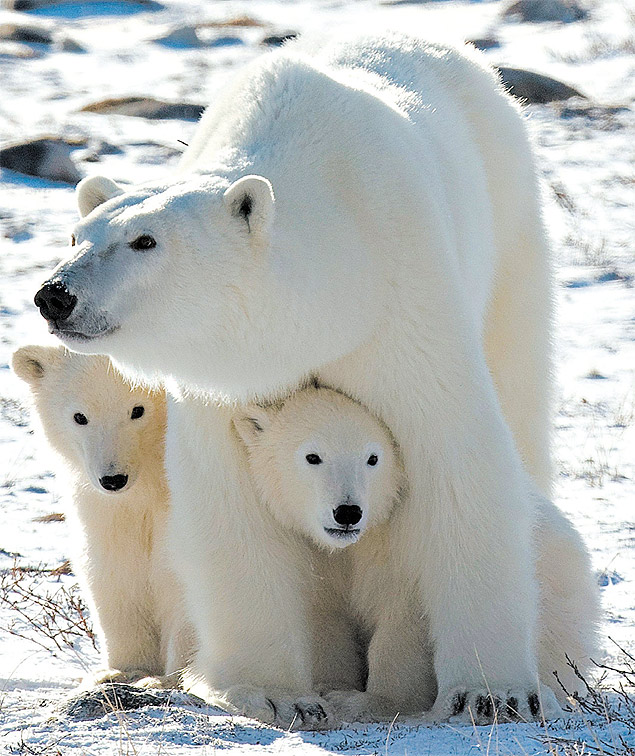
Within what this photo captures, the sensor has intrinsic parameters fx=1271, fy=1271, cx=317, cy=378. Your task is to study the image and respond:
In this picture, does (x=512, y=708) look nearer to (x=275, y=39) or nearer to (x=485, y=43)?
(x=485, y=43)

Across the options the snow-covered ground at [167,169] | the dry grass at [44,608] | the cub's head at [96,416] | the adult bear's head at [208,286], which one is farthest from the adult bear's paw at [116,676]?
the adult bear's head at [208,286]

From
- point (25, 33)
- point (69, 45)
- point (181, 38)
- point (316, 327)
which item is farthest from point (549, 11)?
point (316, 327)

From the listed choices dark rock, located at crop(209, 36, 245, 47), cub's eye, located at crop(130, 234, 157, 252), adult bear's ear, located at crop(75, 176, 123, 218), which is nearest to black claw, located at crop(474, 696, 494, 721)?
cub's eye, located at crop(130, 234, 157, 252)

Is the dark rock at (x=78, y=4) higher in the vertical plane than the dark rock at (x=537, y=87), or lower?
lower

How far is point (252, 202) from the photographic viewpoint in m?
3.24

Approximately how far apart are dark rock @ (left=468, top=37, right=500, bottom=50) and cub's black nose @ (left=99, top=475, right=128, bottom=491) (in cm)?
1426

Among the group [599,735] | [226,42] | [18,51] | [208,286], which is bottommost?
[226,42]

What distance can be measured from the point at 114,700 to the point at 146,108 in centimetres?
1146

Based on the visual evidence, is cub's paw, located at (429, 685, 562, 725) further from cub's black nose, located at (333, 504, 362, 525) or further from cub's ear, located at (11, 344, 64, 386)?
cub's ear, located at (11, 344, 64, 386)

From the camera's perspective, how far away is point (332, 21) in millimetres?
20578

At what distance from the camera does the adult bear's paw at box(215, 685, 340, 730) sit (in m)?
3.79

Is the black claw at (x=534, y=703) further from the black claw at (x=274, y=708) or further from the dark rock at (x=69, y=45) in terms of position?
the dark rock at (x=69, y=45)

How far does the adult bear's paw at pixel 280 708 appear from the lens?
3.79 meters

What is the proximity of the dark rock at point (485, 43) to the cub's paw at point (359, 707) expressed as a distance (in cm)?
1459
